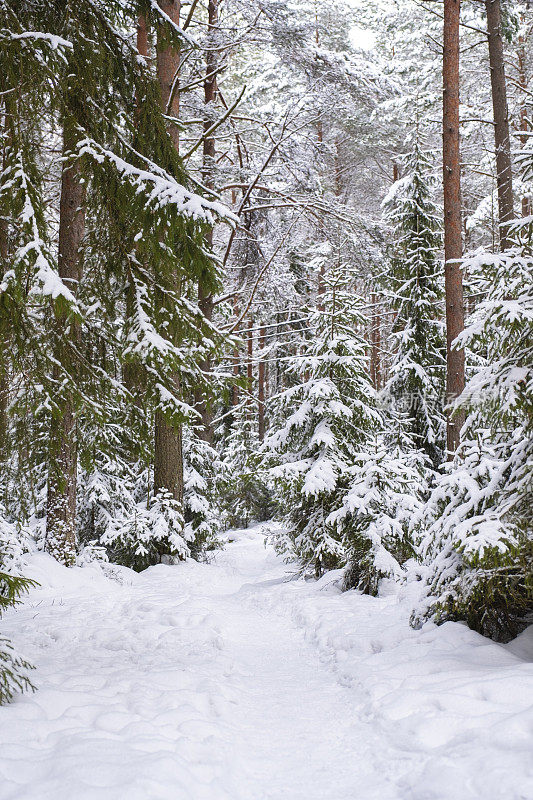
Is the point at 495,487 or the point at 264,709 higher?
the point at 495,487

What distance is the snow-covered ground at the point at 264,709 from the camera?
287 cm

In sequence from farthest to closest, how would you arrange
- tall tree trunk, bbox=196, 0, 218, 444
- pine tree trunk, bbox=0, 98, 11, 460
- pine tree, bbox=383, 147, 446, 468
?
pine tree, bbox=383, 147, 446, 468
tall tree trunk, bbox=196, 0, 218, 444
pine tree trunk, bbox=0, 98, 11, 460

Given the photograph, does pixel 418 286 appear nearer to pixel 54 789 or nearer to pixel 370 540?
pixel 370 540

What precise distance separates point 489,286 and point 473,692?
3113 millimetres

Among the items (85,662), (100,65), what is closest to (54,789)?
(85,662)

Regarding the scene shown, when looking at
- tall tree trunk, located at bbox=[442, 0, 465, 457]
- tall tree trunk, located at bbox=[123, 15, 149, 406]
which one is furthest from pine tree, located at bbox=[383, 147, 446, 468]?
tall tree trunk, located at bbox=[123, 15, 149, 406]

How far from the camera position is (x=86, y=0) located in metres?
4.95

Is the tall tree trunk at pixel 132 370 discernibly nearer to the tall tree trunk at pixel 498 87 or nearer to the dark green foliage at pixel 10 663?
the dark green foliage at pixel 10 663

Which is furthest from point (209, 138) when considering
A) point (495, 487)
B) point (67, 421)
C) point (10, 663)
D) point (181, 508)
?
point (10, 663)

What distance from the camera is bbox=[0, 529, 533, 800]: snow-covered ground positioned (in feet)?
9.43

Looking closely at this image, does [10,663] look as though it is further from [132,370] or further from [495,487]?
[495,487]

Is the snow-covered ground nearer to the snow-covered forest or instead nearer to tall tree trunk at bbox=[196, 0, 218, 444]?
the snow-covered forest

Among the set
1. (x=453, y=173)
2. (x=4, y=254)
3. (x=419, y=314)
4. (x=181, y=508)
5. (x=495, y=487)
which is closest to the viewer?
(x=495, y=487)

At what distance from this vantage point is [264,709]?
434cm
